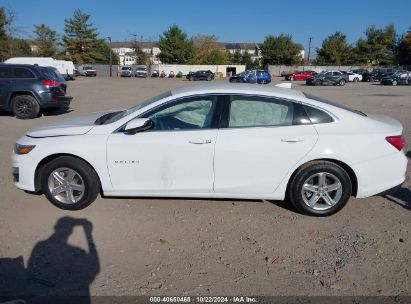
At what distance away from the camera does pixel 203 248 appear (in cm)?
387

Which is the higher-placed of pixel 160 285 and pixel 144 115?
pixel 144 115

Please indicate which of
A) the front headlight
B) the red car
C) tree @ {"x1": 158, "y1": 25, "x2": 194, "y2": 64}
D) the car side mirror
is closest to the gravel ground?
the front headlight

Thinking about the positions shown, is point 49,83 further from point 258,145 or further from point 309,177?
point 309,177

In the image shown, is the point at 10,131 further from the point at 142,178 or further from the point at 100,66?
the point at 100,66

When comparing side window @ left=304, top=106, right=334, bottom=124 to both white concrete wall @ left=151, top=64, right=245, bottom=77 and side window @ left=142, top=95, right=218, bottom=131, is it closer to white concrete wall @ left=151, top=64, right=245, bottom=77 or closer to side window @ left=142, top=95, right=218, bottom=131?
side window @ left=142, top=95, right=218, bottom=131

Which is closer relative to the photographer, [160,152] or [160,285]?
[160,285]

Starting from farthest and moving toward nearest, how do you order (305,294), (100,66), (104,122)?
(100,66) < (104,122) < (305,294)

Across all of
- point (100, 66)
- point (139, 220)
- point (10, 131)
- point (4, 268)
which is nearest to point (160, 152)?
point (139, 220)

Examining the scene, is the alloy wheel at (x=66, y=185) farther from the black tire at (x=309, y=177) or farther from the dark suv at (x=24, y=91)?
the dark suv at (x=24, y=91)

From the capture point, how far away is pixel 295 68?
8044cm

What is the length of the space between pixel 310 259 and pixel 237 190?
1166mm

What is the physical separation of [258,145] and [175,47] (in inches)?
3269

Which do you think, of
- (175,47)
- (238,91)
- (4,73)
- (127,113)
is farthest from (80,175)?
(175,47)

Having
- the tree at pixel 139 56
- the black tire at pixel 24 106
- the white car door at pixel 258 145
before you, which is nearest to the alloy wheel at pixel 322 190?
the white car door at pixel 258 145
